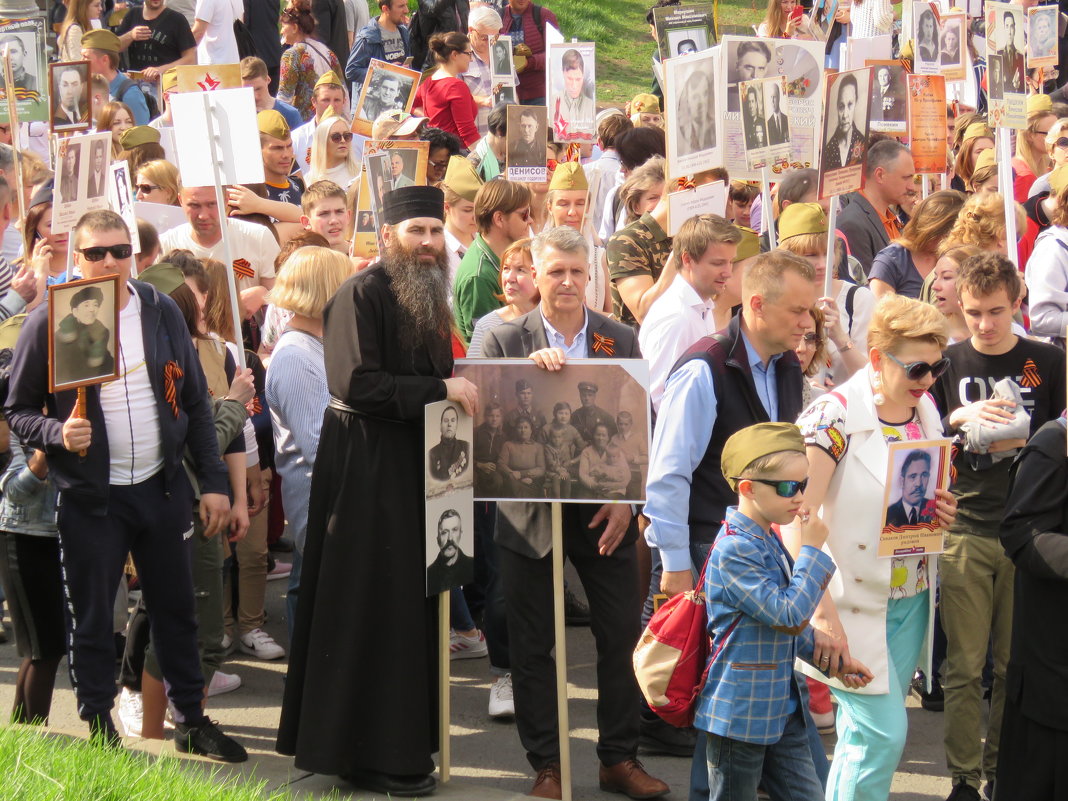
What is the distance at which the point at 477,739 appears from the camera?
6.19m

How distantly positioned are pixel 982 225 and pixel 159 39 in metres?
9.38

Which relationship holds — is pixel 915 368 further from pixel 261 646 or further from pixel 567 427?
pixel 261 646

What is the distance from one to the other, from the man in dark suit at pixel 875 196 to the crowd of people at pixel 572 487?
0.66 m

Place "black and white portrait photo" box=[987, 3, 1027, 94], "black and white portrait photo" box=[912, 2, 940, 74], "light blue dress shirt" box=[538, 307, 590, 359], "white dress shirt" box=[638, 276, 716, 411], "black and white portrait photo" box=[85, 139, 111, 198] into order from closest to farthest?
"light blue dress shirt" box=[538, 307, 590, 359] < "white dress shirt" box=[638, 276, 716, 411] < "black and white portrait photo" box=[85, 139, 111, 198] < "black and white portrait photo" box=[987, 3, 1027, 94] < "black and white portrait photo" box=[912, 2, 940, 74]

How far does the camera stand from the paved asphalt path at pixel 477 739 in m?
5.46

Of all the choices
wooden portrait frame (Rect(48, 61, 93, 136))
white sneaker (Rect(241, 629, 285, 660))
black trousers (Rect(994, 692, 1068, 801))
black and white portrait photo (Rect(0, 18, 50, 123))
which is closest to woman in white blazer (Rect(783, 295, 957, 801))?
black trousers (Rect(994, 692, 1068, 801))

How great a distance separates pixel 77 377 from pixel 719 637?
Answer: 242cm

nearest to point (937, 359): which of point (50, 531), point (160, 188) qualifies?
point (50, 531)

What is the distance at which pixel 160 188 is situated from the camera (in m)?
8.71

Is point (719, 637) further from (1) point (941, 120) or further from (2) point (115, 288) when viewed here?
(1) point (941, 120)

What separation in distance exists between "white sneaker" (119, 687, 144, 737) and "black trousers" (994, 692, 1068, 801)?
3.41 metres

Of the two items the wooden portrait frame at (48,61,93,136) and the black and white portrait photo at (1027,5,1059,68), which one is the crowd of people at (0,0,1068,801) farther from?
the black and white portrait photo at (1027,5,1059,68)

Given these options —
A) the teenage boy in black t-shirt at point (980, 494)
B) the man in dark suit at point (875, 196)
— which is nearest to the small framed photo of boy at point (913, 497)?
the teenage boy in black t-shirt at point (980, 494)

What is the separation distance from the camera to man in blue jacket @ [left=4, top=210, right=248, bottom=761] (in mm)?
5223
